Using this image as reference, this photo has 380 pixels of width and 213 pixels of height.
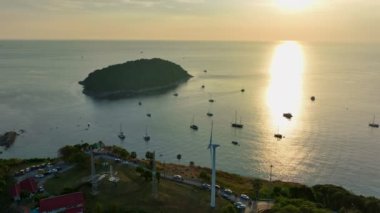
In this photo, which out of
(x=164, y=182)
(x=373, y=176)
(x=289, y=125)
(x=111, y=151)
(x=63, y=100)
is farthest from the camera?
(x=63, y=100)

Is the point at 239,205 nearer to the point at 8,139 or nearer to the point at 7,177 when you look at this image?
the point at 7,177

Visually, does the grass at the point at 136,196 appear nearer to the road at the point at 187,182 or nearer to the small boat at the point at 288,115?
the road at the point at 187,182

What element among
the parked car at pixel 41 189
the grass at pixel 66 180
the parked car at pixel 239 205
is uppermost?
the grass at pixel 66 180

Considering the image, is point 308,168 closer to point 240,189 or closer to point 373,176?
point 373,176

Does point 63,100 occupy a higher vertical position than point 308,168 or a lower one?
higher

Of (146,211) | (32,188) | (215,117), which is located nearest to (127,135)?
(215,117)

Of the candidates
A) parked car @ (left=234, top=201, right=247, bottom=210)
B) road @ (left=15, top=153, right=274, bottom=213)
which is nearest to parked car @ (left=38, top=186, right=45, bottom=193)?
road @ (left=15, top=153, right=274, bottom=213)

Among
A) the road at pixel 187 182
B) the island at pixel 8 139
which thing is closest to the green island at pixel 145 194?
the road at pixel 187 182
